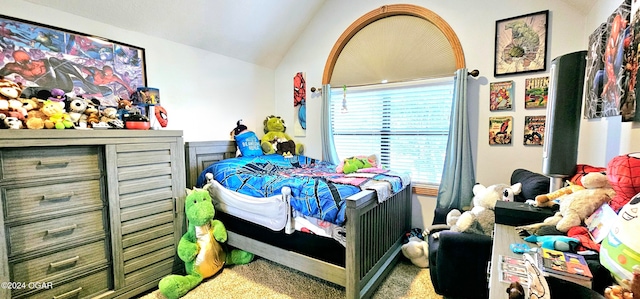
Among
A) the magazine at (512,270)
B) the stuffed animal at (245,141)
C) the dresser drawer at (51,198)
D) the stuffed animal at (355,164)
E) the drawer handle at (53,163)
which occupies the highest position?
the stuffed animal at (245,141)

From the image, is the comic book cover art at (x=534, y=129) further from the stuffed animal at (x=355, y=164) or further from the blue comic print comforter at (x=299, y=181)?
the stuffed animal at (x=355, y=164)

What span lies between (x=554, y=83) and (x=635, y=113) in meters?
0.40

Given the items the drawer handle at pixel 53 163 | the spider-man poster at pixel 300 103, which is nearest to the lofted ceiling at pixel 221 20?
the spider-man poster at pixel 300 103

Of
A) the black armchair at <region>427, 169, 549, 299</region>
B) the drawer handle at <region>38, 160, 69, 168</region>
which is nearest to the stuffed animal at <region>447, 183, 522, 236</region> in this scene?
the black armchair at <region>427, 169, 549, 299</region>

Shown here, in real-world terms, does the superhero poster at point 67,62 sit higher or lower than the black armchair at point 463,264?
higher

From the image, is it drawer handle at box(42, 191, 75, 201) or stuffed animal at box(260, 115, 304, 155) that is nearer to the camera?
drawer handle at box(42, 191, 75, 201)

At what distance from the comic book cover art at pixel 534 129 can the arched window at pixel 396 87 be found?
640 mm

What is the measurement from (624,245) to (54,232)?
2.71 metres

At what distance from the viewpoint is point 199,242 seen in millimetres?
2283

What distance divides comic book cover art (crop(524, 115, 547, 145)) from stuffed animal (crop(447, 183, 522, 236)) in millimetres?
650

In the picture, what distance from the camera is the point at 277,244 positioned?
2.20 metres

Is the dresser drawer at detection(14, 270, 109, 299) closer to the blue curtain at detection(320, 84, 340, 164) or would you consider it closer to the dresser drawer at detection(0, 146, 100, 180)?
the dresser drawer at detection(0, 146, 100, 180)

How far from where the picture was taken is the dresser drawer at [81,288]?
1694mm

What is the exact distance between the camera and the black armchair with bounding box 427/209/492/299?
1616 millimetres
